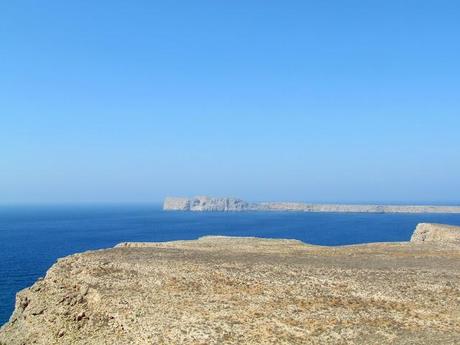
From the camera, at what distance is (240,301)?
30.9 meters

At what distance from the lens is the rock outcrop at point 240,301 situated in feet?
88.7

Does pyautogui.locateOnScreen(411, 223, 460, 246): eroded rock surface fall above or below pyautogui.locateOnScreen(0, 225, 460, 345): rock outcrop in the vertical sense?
above

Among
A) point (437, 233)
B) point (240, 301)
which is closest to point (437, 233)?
point (437, 233)

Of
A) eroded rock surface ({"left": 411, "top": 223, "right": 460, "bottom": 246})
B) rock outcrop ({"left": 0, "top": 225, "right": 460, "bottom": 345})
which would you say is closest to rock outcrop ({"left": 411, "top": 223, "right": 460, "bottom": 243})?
eroded rock surface ({"left": 411, "top": 223, "right": 460, "bottom": 246})

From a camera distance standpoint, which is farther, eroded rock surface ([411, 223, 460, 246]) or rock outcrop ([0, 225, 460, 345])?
eroded rock surface ([411, 223, 460, 246])

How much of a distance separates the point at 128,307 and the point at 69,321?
444cm

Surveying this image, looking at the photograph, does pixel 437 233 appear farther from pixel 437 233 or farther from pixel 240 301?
pixel 240 301

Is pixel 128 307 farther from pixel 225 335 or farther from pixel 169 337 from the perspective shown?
pixel 225 335

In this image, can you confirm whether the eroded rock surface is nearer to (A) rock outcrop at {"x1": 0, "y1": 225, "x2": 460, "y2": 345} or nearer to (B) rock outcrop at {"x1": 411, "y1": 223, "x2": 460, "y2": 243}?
(B) rock outcrop at {"x1": 411, "y1": 223, "x2": 460, "y2": 243}

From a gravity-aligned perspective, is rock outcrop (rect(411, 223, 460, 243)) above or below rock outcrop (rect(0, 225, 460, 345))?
above

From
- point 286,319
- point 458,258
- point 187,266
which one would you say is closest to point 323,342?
point 286,319

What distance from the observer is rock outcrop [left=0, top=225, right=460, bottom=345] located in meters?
27.0

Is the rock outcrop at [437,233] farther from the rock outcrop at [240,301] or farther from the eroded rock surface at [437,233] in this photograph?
the rock outcrop at [240,301]

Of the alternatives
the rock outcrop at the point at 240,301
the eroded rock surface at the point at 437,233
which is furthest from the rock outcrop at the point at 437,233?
the rock outcrop at the point at 240,301
